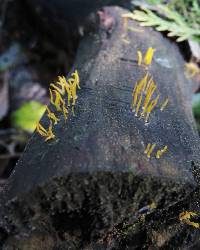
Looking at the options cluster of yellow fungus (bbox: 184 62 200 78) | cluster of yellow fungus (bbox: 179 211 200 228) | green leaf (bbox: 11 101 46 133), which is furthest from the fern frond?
green leaf (bbox: 11 101 46 133)

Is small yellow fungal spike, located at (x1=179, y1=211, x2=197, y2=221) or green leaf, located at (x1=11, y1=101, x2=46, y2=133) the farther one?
green leaf, located at (x1=11, y1=101, x2=46, y2=133)

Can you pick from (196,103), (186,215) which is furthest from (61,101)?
(196,103)

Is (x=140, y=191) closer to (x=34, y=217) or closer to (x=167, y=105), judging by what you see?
(x=34, y=217)

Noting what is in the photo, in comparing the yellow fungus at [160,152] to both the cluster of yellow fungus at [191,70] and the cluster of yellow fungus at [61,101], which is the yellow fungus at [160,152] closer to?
the cluster of yellow fungus at [61,101]

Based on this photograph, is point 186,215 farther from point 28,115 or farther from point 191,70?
point 28,115

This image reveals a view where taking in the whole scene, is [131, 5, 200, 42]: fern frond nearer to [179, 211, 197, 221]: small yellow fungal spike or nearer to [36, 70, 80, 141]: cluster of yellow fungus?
[36, 70, 80, 141]: cluster of yellow fungus

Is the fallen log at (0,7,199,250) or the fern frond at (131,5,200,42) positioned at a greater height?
the fern frond at (131,5,200,42)
